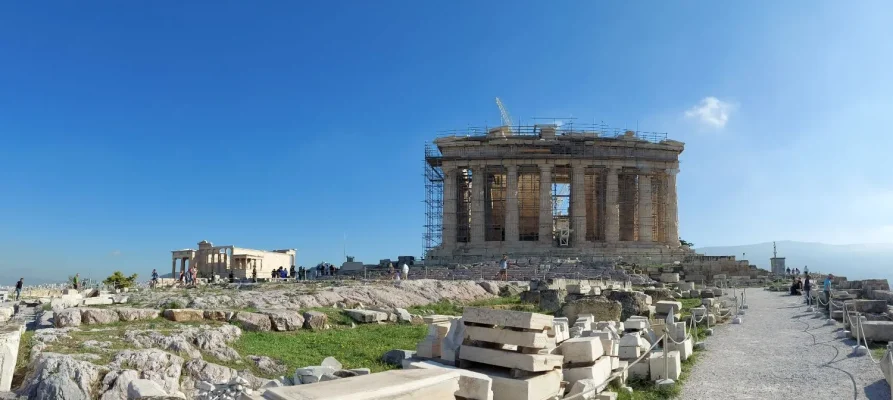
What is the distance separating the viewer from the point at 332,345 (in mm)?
12867

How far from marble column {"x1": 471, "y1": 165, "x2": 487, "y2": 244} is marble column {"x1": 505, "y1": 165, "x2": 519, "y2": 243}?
2.07m

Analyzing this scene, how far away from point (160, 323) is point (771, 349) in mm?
12860

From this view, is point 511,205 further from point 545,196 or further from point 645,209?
point 645,209

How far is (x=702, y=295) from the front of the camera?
2689 cm

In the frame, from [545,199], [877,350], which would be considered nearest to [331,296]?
[877,350]

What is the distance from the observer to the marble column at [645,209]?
172ft

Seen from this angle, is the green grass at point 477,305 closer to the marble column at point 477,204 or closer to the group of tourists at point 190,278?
the group of tourists at point 190,278

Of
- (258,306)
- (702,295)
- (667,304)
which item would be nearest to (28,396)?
(258,306)

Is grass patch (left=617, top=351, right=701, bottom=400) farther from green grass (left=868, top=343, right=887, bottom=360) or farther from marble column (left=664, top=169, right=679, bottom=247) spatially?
marble column (left=664, top=169, right=679, bottom=247)

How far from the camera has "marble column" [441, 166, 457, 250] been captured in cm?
5241

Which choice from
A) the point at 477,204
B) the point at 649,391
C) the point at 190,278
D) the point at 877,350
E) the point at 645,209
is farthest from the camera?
the point at 645,209

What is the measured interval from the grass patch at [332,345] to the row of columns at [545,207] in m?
36.7

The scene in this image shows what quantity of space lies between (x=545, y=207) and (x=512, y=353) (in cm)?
4500

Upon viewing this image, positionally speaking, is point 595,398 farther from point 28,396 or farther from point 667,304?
point 667,304
